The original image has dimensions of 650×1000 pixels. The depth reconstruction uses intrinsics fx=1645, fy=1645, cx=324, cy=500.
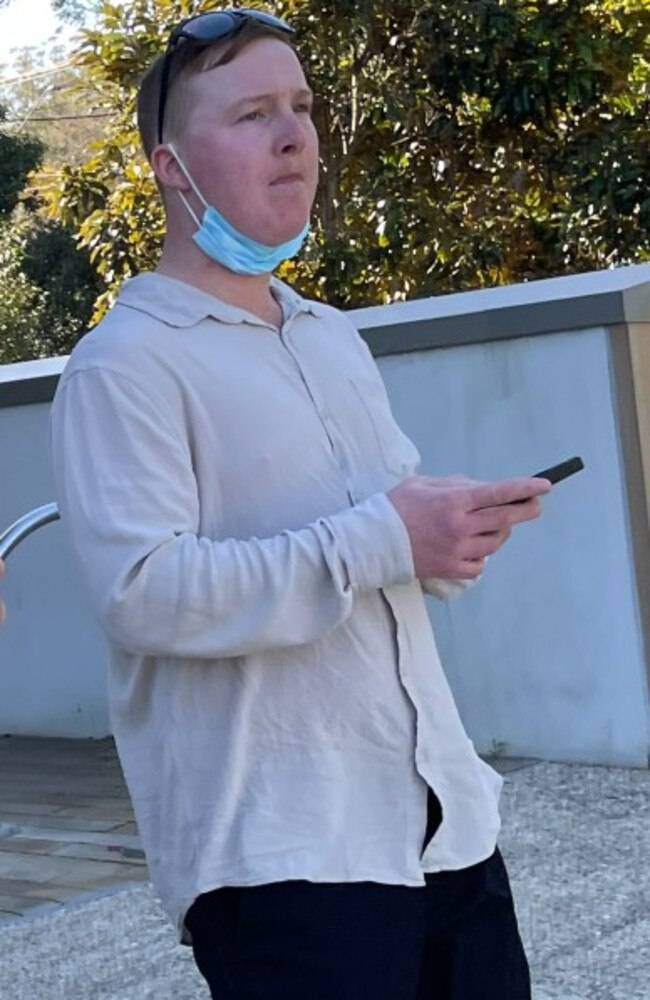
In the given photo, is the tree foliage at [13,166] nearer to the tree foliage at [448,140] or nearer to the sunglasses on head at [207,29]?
the tree foliage at [448,140]

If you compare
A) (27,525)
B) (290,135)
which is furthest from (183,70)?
(27,525)

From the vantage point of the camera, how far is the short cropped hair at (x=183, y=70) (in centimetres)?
221

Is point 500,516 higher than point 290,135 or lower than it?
lower

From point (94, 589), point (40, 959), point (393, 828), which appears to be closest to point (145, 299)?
point (94, 589)

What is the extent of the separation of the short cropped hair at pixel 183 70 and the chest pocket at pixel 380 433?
437mm

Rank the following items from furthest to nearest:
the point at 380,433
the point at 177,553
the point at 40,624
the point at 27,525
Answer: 1. the point at 40,624
2. the point at 27,525
3. the point at 380,433
4. the point at 177,553

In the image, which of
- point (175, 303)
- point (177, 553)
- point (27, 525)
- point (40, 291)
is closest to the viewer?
point (177, 553)

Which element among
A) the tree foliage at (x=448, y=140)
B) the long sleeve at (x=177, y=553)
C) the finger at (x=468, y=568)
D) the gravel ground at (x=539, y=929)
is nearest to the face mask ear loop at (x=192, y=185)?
the long sleeve at (x=177, y=553)

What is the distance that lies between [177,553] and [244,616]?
112mm

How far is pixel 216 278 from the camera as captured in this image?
226 centimetres

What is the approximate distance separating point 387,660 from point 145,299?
58cm

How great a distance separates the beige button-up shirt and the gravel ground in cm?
225

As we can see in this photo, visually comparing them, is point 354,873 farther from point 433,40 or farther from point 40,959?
point 433,40

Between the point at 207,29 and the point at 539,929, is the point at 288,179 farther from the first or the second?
the point at 539,929
